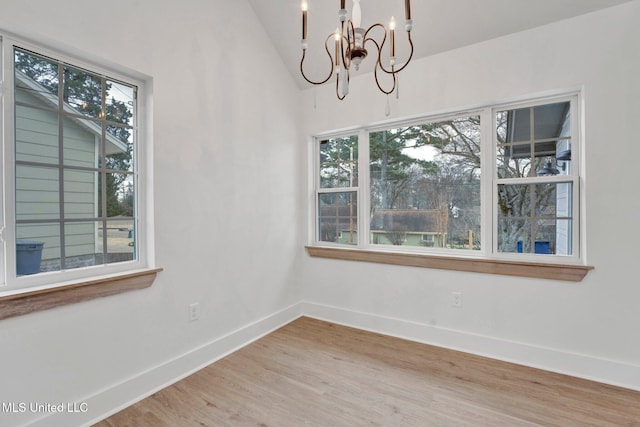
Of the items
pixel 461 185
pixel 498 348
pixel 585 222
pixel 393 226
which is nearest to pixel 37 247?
pixel 393 226

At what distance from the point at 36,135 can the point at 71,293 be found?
87 cm

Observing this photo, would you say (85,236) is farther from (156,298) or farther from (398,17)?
(398,17)

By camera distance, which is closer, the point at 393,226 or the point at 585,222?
the point at 585,222

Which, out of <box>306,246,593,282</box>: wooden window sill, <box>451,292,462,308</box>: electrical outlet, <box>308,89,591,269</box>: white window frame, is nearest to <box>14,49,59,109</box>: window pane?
<box>308,89,591,269</box>: white window frame

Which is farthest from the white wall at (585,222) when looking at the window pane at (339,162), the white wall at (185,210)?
the white wall at (185,210)

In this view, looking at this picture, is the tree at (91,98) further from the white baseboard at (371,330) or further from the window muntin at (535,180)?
the window muntin at (535,180)

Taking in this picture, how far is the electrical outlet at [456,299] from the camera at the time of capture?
2609mm

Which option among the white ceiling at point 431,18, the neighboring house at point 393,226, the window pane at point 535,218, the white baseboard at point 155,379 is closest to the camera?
the white baseboard at point 155,379

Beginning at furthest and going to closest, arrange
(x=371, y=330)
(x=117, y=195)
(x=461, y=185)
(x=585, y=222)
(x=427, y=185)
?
(x=371, y=330), (x=427, y=185), (x=461, y=185), (x=585, y=222), (x=117, y=195)

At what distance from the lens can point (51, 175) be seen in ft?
5.41

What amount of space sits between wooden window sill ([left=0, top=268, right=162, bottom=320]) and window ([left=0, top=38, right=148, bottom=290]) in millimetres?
108

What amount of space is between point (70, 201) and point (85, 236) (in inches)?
8.7

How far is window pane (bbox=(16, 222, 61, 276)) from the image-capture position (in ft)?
5.08

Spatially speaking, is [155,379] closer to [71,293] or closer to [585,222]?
[71,293]
